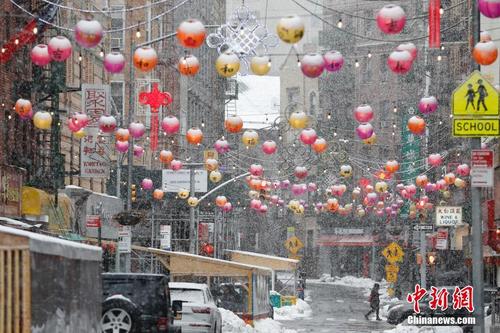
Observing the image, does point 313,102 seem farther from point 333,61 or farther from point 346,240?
point 333,61

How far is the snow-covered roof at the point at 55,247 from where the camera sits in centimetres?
1238

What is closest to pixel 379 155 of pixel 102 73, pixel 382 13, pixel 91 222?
pixel 102 73

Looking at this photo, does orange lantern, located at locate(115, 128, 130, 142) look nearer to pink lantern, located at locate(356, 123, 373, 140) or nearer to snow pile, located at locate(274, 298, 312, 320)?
pink lantern, located at locate(356, 123, 373, 140)

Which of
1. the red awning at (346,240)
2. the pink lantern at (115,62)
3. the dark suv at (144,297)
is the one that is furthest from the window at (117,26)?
the red awning at (346,240)

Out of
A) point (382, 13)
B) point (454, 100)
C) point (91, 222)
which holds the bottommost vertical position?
point (91, 222)

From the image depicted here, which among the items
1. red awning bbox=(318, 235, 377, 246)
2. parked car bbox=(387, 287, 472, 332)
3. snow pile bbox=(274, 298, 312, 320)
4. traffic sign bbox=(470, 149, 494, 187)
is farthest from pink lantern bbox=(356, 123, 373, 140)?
red awning bbox=(318, 235, 377, 246)

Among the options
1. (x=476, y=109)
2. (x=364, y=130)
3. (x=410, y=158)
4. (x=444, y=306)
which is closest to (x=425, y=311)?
(x=444, y=306)

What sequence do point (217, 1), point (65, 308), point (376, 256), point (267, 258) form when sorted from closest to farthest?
point (65, 308), point (267, 258), point (217, 1), point (376, 256)

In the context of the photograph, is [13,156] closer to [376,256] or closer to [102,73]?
[102,73]

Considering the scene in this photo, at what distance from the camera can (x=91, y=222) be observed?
36375mm

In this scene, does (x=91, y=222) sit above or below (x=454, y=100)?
below

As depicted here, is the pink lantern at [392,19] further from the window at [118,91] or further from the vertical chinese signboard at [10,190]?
the window at [118,91]

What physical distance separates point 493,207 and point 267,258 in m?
17.1

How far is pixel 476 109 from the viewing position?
63.0 ft
